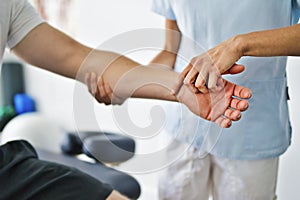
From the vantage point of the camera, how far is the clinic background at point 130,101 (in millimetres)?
1037

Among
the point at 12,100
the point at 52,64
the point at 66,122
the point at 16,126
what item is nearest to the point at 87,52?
the point at 52,64

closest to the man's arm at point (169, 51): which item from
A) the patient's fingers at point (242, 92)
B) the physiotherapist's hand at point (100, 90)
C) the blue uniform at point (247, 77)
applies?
the blue uniform at point (247, 77)

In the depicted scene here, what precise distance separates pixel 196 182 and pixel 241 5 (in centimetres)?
53

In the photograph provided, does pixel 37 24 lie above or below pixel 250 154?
above

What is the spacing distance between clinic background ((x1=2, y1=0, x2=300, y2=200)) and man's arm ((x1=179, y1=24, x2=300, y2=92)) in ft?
0.64

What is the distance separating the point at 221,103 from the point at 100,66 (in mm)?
379

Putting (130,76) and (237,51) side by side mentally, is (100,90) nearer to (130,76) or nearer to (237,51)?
(130,76)

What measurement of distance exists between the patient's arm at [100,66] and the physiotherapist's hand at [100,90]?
0.01m

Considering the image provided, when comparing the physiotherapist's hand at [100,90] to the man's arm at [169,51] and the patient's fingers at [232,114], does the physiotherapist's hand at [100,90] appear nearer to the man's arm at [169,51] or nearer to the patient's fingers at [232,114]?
the man's arm at [169,51]

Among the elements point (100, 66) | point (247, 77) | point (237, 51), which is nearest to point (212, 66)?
point (237, 51)

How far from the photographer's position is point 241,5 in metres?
0.99

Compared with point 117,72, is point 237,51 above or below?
above

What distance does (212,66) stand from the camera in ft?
2.70

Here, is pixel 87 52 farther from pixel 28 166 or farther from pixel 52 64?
pixel 28 166
